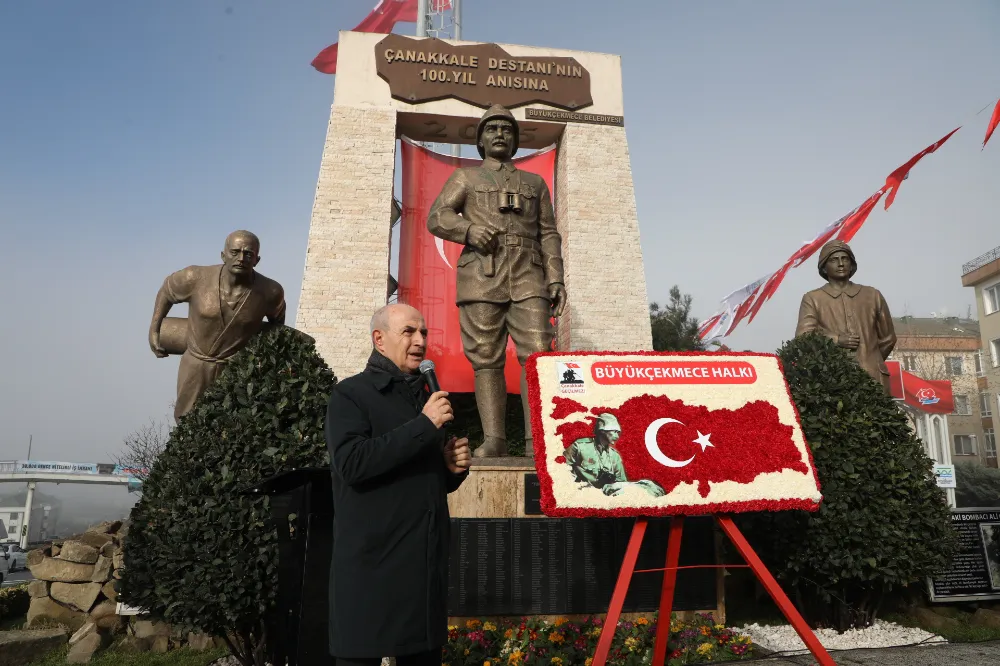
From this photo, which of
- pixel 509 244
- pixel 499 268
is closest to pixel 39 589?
pixel 499 268

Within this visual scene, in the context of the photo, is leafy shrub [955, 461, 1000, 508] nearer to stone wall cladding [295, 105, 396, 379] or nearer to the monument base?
stone wall cladding [295, 105, 396, 379]

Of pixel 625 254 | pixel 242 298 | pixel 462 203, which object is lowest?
pixel 242 298

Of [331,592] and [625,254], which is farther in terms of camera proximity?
[625,254]

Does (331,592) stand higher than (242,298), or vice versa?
(242,298)

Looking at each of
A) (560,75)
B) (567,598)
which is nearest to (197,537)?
(567,598)

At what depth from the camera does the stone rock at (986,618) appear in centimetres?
541

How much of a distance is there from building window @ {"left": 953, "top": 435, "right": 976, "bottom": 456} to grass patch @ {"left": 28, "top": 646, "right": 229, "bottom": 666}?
38.9m

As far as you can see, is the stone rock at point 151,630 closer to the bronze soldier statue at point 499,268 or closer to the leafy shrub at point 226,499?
the leafy shrub at point 226,499

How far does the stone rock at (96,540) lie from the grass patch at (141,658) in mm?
945

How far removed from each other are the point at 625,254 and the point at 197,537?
9458mm

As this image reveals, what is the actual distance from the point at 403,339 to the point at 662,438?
154 cm

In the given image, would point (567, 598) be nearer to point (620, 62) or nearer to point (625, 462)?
point (625, 462)

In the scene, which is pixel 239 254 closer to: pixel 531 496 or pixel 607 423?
pixel 531 496

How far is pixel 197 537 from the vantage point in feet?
11.9
